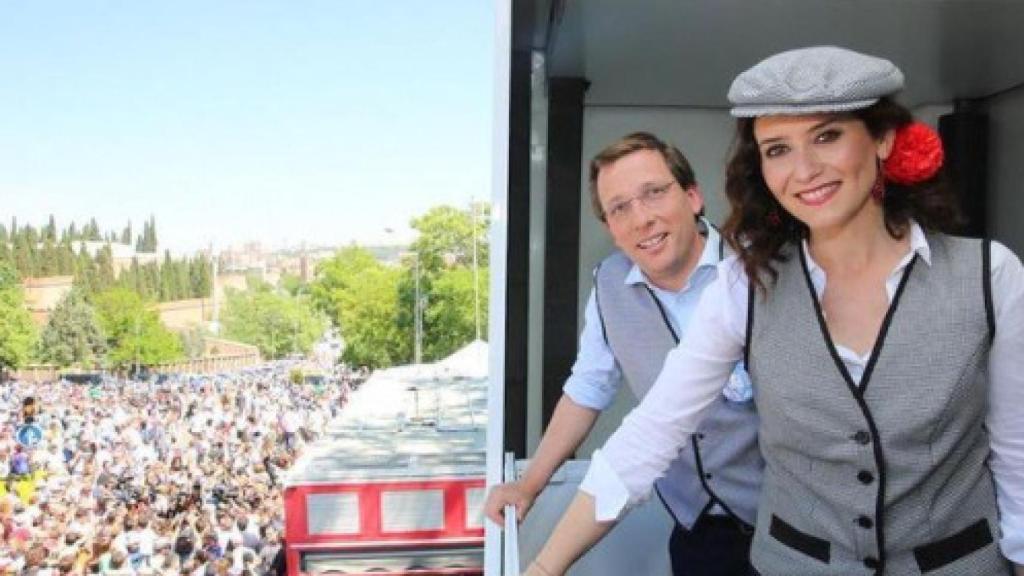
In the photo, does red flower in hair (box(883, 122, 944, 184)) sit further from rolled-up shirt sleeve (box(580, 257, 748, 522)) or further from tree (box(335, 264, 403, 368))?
tree (box(335, 264, 403, 368))

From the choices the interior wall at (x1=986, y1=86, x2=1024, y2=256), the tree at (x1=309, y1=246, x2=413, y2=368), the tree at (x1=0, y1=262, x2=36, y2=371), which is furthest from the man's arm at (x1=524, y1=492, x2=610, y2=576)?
the tree at (x1=309, y1=246, x2=413, y2=368)

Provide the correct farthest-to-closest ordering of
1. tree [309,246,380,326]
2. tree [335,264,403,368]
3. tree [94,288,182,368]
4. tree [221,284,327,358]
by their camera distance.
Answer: tree [221,284,327,358]
tree [309,246,380,326]
tree [335,264,403,368]
tree [94,288,182,368]

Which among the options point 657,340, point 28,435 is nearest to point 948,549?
point 657,340

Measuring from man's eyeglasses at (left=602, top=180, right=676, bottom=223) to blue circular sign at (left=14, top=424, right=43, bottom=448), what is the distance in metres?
21.7

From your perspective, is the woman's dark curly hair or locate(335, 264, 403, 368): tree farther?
locate(335, 264, 403, 368): tree

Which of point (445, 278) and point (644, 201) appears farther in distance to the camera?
point (445, 278)

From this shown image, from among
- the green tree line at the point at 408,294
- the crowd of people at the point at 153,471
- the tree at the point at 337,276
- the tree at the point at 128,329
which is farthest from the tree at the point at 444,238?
the tree at the point at 128,329

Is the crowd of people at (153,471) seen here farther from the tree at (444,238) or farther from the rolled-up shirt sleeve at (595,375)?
the rolled-up shirt sleeve at (595,375)

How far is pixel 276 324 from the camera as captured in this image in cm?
3319

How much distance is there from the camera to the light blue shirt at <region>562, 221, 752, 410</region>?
A: 111 cm

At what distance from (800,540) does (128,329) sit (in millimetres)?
33405

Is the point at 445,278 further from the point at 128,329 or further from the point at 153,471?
the point at 153,471

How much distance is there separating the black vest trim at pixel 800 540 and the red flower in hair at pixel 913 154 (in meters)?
0.31

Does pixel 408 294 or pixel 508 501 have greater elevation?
pixel 508 501
